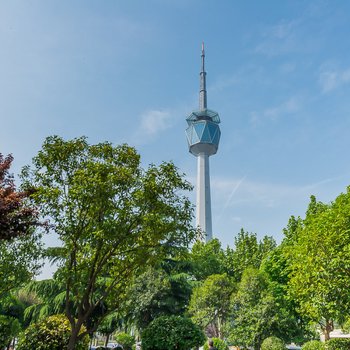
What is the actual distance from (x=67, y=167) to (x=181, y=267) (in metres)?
19.5

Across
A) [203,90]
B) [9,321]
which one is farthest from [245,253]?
[203,90]

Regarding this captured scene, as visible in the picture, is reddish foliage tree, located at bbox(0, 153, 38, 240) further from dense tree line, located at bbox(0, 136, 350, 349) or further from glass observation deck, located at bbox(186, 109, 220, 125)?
glass observation deck, located at bbox(186, 109, 220, 125)

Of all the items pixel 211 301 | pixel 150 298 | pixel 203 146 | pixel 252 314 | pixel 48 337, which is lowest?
pixel 48 337

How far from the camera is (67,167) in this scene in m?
11.6

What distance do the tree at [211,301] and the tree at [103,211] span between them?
16.3 m

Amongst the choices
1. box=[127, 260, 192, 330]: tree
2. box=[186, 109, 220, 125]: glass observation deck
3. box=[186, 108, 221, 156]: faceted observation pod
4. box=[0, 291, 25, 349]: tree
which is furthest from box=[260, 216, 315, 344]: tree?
box=[186, 109, 220, 125]: glass observation deck

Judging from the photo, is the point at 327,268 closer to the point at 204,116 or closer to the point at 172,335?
the point at 172,335

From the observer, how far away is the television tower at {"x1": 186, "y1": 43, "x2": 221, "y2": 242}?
12150 centimetres

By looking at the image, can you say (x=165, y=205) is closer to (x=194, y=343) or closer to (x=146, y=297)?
(x=194, y=343)

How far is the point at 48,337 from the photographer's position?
11.8m

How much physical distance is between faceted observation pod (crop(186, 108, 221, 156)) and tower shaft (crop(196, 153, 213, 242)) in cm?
301

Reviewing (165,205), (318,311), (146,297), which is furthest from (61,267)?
(146,297)

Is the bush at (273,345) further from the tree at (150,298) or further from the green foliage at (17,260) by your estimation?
the green foliage at (17,260)

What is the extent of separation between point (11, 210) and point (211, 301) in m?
20.8
